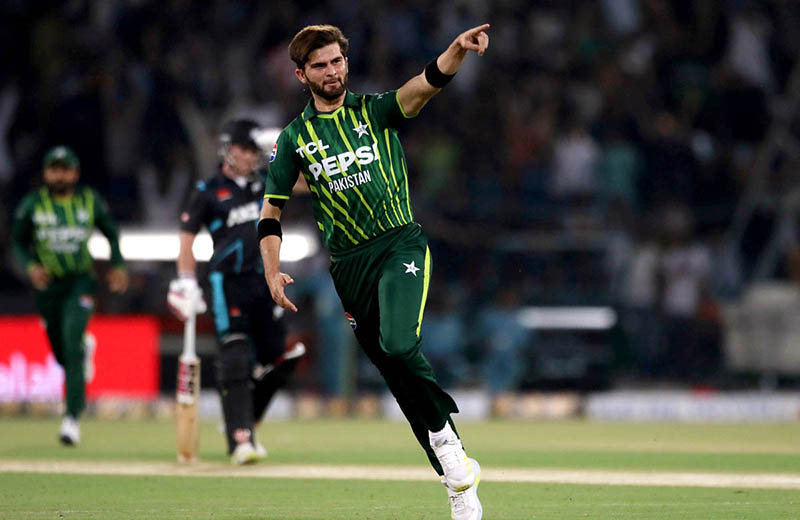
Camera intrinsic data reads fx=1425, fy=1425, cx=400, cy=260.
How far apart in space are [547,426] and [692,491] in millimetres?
6792

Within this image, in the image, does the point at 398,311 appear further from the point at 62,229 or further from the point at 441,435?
the point at 62,229

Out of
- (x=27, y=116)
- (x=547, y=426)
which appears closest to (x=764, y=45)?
(x=547, y=426)

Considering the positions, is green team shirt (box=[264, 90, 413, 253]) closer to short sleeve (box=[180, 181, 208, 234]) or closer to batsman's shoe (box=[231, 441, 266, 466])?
batsman's shoe (box=[231, 441, 266, 466])

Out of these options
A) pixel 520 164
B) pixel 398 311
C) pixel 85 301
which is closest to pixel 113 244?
pixel 85 301

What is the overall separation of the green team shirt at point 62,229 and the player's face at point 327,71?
5732 millimetres

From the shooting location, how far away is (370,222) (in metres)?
6.74

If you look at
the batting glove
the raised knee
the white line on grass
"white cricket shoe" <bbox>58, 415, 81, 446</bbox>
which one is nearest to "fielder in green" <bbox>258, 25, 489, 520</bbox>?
the raised knee

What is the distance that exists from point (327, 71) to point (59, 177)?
571 centimetres

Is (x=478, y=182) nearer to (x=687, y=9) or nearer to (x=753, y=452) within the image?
(x=687, y=9)

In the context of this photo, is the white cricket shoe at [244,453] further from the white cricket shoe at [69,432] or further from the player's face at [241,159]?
the white cricket shoe at [69,432]

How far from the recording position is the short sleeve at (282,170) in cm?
691

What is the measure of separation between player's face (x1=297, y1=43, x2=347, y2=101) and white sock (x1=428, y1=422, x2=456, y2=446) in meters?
1.66

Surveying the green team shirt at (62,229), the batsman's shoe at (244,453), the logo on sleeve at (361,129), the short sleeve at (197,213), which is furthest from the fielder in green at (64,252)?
the logo on sleeve at (361,129)

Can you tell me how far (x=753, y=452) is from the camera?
11000 mm
